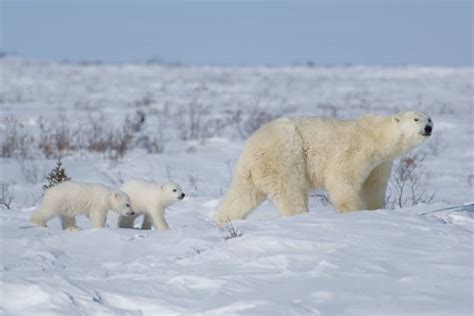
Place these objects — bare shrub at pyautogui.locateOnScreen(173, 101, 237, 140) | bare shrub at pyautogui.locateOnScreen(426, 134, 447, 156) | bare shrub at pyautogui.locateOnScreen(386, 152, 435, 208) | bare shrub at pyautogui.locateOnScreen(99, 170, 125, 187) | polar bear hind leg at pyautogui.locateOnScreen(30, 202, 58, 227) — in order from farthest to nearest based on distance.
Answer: bare shrub at pyautogui.locateOnScreen(173, 101, 237, 140)
bare shrub at pyautogui.locateOnScreen(426, 134, 447, 156)
bare shrub at pyautogui.locateOnScreen(99, 170, 125, 187)
bare shrub at pyautogui.locateOnScreen(386, 152, 435, 208)
polar bear hind leg at pyautogui.locateOnScreen(30, 202, 58, 227)

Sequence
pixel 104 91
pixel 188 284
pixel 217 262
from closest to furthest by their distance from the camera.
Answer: pixel 188 284 < pixel 217 262 < pixel 104 91

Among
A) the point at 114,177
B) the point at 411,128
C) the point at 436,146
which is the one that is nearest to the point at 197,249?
the point at 411,128

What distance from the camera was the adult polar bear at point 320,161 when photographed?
654cm

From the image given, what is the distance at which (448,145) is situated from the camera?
1434 cm

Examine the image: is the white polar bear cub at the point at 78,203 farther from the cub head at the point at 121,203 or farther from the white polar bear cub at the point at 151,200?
the white polar bear cub at the point at 151,200

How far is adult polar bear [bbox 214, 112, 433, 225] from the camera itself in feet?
21.5

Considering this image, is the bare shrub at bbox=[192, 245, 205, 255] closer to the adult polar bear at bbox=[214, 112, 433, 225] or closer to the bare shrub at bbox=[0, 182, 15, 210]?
the adult polar bear at bbox=[214, 112, 433, 225]

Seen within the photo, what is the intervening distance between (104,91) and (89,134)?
17.3 metres

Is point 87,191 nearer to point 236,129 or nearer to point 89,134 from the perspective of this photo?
point 89,134

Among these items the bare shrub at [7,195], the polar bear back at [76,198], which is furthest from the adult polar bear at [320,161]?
the bare shrub at [7,195]

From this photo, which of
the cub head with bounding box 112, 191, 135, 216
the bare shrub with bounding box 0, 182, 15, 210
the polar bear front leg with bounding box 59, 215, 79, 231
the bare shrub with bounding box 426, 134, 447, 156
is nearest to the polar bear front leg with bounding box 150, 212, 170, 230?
the cub head with bounding box 112, 191, 135, 216

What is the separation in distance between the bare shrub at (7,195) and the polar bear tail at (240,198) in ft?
7.29

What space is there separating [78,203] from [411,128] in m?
2.96

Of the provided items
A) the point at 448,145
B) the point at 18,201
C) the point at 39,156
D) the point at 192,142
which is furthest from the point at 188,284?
the point at 448,145
